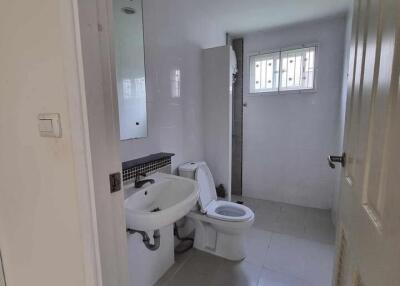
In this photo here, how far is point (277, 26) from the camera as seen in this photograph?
258 centimetres

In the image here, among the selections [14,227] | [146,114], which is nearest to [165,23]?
[146,114]

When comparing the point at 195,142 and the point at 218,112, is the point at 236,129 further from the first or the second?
the point at 195,142

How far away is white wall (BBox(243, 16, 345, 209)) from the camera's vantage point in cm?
247

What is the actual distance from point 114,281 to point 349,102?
115 centimetres

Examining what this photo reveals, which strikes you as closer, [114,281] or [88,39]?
[88,39]

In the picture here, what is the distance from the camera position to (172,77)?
183cm

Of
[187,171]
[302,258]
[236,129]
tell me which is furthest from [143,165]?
[236,129]

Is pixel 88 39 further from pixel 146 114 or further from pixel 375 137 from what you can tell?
pixel 146 114

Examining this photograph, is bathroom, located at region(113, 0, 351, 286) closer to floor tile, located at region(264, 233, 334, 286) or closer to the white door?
floor tile, located at region(264, 233, 334, 286)

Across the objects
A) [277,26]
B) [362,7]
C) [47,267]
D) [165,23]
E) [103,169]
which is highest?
[277,26]

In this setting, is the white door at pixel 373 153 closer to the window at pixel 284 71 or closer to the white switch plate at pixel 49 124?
the white switch plate at pixel 49 124

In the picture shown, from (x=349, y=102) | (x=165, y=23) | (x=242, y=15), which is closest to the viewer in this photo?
(x=349, y=102)

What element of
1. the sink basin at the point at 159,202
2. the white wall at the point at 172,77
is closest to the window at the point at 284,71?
the white wall at the point at 172,77

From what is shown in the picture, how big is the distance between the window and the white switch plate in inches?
102
